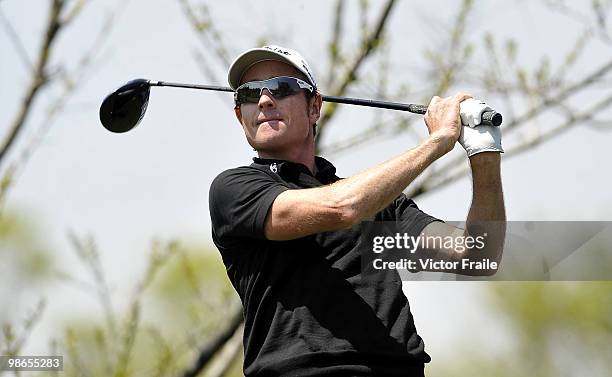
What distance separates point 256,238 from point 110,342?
14.6ft

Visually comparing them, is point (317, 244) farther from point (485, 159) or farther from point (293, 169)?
point (485, 159)

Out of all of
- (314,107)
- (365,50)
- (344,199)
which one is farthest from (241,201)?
(365,50)

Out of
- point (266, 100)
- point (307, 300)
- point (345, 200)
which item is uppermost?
point (266, 100)

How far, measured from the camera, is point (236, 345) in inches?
340

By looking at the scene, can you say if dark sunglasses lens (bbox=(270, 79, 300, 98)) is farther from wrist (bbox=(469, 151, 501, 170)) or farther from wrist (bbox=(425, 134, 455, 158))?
wrist (bbox=(469, 151, 501, 170))

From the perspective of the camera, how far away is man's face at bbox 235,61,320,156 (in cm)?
475

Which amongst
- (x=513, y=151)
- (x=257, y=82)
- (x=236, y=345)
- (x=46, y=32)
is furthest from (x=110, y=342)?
(x=257, y=82)

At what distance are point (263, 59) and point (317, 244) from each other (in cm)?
100

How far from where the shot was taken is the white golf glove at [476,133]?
4484 millimetres

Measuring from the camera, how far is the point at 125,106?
5.93 meters

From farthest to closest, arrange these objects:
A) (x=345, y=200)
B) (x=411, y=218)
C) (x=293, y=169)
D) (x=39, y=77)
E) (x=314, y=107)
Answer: (x=39, y=77)
(x=314, y=107)
(x=411, y=218)
(x=293, y=169)
(x=345, y=200)

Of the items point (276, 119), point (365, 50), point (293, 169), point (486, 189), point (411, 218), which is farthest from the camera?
point (365, 50)

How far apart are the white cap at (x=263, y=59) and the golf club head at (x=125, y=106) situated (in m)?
1.05

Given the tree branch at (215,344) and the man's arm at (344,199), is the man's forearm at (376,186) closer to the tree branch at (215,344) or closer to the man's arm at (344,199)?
the man's arm at (344,199)
